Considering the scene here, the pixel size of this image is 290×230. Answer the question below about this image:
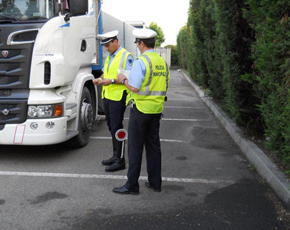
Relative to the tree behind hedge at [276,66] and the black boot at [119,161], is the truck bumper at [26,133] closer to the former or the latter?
the black boot at [119,161]

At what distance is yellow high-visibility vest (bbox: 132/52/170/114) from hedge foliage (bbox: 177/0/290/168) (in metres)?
1.38

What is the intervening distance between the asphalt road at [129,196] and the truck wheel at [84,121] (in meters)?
0.15

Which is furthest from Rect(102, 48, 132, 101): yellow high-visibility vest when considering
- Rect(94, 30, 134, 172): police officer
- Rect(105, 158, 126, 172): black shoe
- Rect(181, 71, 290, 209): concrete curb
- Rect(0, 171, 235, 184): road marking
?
Rect(181, 71, 290, 209): concrete curb

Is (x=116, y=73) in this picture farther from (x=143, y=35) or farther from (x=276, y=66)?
(x=276, y=66)

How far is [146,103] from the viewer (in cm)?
414

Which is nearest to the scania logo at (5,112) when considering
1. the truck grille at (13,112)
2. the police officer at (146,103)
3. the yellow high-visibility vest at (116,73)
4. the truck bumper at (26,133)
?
the truck grille at (13,112)

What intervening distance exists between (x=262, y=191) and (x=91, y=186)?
84.8 inches

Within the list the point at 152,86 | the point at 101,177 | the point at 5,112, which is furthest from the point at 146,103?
the point at 5,112

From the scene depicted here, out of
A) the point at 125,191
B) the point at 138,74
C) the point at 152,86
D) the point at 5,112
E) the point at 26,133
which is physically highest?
the point at 138,74

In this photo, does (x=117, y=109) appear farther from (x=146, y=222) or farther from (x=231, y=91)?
(x=231, y=91)

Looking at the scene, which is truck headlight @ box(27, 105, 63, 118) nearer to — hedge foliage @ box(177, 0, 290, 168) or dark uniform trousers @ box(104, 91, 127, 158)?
dark uniform trousers @ box(104, 91, 127, 158)

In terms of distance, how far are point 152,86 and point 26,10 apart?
2487mm

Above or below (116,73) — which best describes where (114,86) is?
below

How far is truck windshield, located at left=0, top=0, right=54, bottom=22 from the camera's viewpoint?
5.24 m
